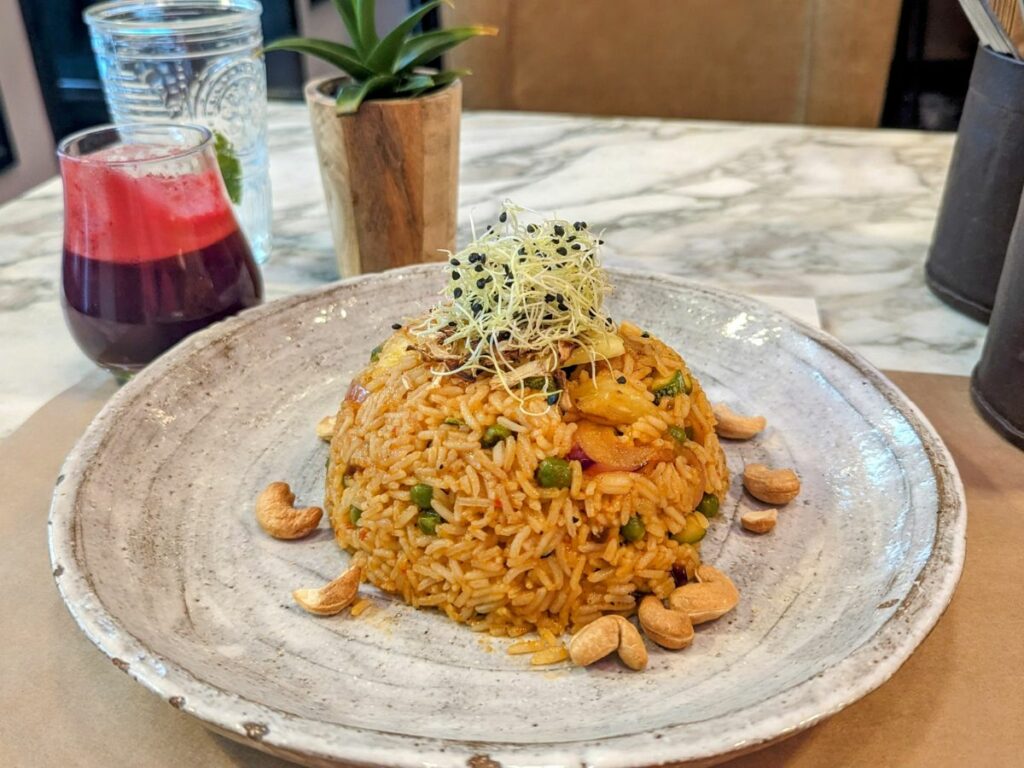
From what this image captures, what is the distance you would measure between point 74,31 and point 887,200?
5.38m

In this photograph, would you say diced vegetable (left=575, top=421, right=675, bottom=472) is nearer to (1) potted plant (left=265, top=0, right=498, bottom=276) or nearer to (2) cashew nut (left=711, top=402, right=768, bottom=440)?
(2) cashew nut (left=711, top=402, right=768, bottom=440)

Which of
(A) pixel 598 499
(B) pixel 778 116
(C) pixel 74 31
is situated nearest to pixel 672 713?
(A) pixel 598 499

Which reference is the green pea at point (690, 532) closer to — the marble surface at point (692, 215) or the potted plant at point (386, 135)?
the marble surface at point (692, 215)

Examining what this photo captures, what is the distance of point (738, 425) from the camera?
1688mm

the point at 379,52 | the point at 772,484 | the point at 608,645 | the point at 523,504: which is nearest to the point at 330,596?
the point at 523,504

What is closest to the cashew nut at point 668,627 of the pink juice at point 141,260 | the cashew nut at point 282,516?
the cashew nut at point 282,516

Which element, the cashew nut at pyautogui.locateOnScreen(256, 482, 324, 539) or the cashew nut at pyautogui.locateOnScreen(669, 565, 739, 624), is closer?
the cashew nut at pyautogui.locateOnScreen(669, 565, 739, 624)

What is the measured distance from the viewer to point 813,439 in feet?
5.40

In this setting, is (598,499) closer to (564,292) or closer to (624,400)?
(624,400)

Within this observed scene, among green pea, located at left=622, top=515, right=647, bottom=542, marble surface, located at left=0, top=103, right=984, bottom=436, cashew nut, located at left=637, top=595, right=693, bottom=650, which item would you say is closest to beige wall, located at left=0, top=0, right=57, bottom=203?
marble surface, located at left=0, top=103, right=984, bottom=436

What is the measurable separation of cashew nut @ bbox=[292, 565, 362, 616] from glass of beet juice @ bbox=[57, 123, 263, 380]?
80 centimetres

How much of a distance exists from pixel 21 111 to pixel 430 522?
5.26 meters

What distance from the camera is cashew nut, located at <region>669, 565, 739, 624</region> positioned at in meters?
1.30

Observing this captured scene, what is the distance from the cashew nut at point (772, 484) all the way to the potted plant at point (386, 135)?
1.08 m
